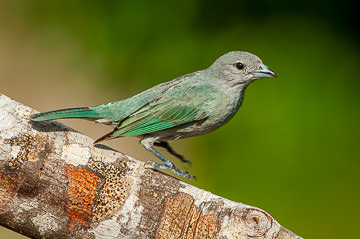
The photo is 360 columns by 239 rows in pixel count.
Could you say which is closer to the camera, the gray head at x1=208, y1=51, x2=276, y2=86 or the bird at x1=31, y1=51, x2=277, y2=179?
the bird at x1=31, y1=51, x2=277, y2=179

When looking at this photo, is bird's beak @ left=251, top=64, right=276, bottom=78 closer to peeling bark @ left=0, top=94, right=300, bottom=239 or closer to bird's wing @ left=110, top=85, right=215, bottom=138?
bird's wing @ left=110, top=85, right=215, bottom=138

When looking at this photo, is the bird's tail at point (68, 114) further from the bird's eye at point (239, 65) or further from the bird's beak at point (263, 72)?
the bird's beak at point (263, 72)

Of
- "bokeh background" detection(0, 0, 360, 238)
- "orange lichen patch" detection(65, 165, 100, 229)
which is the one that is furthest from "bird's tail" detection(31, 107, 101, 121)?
"bokeh background" detection(0, 0, 360, 238)

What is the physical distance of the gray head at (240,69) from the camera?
396cm

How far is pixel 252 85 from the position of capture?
5609 mm

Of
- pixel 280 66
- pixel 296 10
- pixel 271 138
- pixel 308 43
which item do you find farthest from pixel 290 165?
pixel 296 10

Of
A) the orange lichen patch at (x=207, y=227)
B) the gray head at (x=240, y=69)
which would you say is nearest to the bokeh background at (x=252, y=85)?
the gray head at (x=240, y=69)

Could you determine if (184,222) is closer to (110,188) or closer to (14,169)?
(110,188)

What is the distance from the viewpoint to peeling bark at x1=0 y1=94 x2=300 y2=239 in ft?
9.30

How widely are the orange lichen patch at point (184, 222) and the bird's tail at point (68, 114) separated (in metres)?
0.91

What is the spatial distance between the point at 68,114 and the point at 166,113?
757 mm

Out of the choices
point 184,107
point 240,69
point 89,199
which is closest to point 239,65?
point 240,69

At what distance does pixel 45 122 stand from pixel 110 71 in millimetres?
3155

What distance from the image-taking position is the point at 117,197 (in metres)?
2.98
